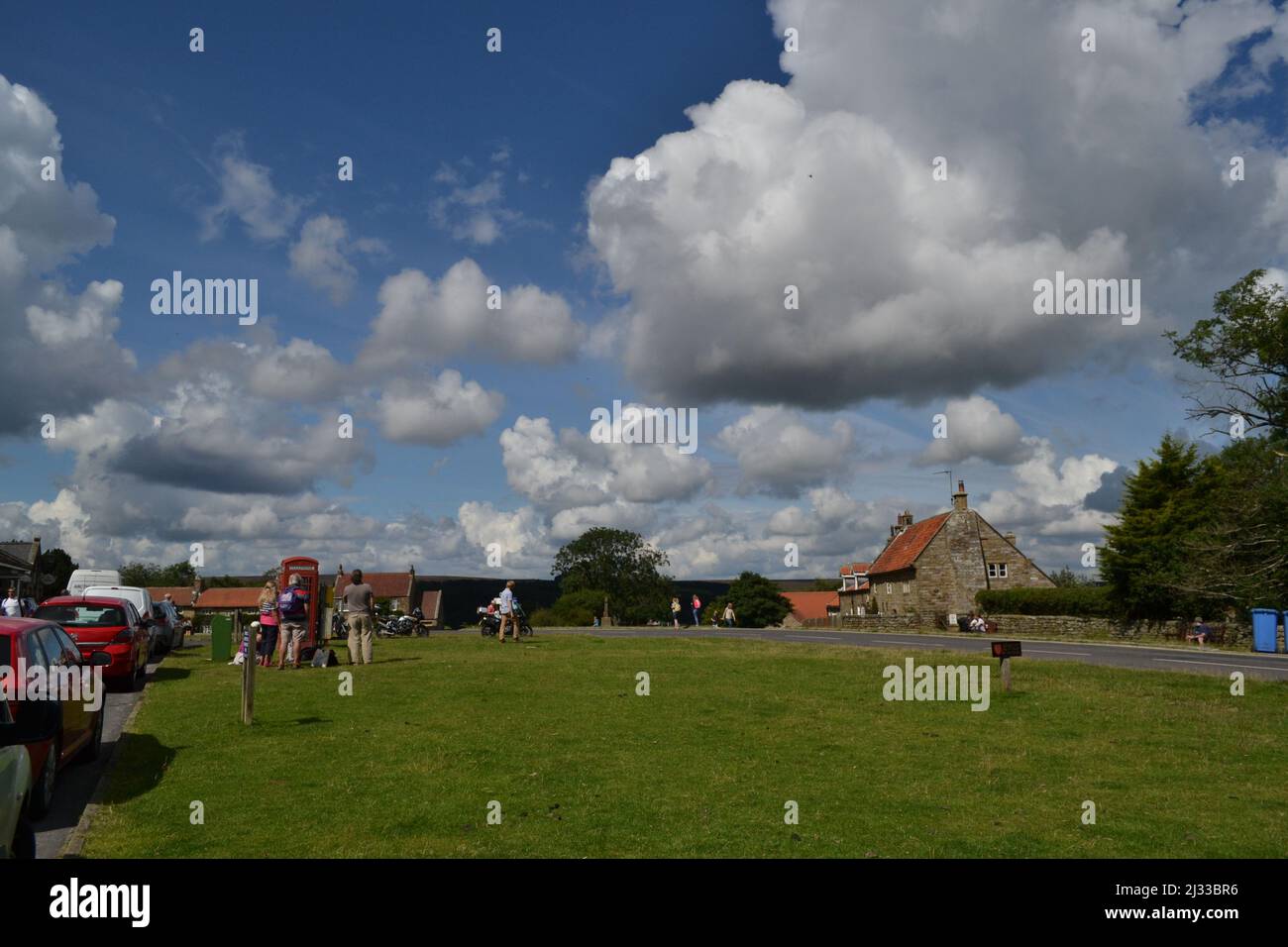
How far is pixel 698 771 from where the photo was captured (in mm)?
9914

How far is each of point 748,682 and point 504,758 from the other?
357 inches

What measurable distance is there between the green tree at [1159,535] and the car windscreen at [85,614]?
121 ft

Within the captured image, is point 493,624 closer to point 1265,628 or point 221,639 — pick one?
point 221,639

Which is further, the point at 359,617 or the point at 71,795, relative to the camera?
the point at 359,617

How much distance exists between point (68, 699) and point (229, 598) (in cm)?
→ 13266

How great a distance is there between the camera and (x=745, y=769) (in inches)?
394

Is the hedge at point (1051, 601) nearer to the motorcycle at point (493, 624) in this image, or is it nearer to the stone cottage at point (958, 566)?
the stone cottage at point (958, 566)

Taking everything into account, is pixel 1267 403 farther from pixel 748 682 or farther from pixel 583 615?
pixel 583 615

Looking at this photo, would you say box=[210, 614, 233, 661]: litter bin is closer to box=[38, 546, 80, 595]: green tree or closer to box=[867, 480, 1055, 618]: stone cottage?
box=[867, 480, 1055, 618]: stone cottage

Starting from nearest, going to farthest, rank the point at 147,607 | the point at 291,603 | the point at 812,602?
the point at 291,603 → the point at 147,607 → the point at 812,602

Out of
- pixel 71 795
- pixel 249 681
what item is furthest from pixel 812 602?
pixel 71 795

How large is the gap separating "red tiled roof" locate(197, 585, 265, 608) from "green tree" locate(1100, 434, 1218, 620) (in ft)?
356

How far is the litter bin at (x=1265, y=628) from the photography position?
32625mm

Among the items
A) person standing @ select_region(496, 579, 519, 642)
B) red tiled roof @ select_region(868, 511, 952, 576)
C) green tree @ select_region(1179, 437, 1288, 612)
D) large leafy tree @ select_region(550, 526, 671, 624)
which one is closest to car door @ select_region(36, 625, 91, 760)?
person standing @ select_region(496, 579, 519, 642)
